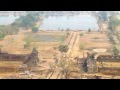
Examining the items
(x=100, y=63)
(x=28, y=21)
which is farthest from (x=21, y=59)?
(x=100, y=63)

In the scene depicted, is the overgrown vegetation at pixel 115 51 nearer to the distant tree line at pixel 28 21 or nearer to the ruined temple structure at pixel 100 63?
the ruined temple structure at pixel 100 63

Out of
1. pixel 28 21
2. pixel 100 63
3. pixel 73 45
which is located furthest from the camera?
pixel 28 21

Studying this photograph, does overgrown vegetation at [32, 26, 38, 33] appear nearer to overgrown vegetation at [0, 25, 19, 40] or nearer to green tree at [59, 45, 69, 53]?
overgrown vegetation at [0, 25, 19, 40]

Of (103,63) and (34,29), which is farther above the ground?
(34,29)

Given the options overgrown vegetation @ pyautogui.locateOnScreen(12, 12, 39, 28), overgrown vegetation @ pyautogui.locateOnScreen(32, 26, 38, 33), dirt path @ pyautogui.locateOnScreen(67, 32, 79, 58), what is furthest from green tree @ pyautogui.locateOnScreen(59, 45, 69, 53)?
overgrown vegetation @ pyautogui.locateOnScreen(12, 12, 39, 28)

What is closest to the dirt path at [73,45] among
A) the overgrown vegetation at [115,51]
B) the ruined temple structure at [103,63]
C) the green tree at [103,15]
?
the ruined temple structure at [103,63]

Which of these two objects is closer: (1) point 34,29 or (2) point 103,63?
(2) point 103,63

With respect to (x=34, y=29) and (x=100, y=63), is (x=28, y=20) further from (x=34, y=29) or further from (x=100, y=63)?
(x=100, y=63)
